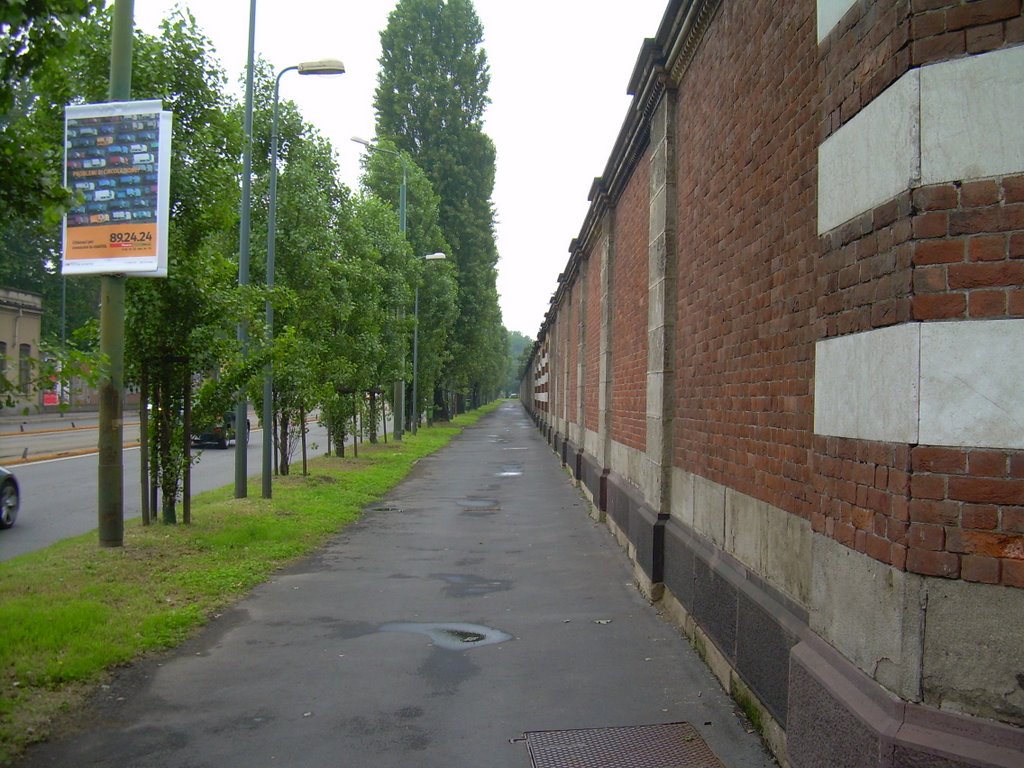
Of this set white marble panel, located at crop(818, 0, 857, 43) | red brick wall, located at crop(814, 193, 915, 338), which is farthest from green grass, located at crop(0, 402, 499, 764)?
white marble panel, located at crop(818, 0, 857, 43)

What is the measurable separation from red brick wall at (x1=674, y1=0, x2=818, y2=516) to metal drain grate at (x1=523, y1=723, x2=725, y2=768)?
1.32 meters

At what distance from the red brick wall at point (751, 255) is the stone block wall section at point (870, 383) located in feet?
0.08

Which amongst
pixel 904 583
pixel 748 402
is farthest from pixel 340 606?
pixel 904 583

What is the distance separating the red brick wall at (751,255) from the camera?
4355 millimetres

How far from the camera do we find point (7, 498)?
1180 cm

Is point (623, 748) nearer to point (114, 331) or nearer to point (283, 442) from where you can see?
point (114, 331)

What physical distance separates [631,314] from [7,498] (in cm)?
872

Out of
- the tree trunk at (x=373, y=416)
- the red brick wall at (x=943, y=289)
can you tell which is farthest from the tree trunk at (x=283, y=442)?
the red brick wall at (x=943, y=289)

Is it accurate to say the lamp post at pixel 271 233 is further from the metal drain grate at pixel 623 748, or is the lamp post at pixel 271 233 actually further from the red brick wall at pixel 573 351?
the metal drain grate at pixel 623 748

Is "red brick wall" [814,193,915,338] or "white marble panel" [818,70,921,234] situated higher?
"white marble panel" [818,70,921,234]

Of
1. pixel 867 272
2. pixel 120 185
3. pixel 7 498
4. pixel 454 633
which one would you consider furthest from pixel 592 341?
pixel 867 272

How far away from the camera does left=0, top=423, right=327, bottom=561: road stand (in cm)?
1134

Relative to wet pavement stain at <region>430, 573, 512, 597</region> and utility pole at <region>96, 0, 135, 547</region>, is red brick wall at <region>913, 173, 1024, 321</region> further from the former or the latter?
utility pole at <region>96, 0, 135, 547</region>

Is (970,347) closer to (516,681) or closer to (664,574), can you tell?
(516,681)
